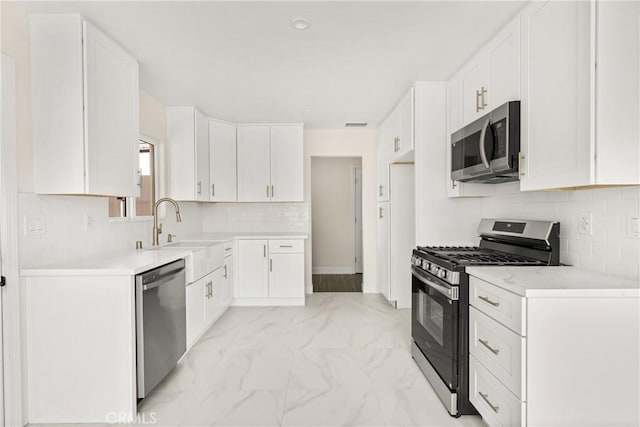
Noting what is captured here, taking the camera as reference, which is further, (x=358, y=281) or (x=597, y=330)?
(x=358, y=281)

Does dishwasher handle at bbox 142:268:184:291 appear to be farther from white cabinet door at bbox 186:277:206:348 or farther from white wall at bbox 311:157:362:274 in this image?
white wall at bbox 311:157:362:274

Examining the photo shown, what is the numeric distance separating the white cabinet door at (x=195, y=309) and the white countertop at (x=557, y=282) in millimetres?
2178

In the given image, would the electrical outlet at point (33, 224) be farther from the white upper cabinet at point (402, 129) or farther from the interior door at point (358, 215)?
the interior door at point (358, 215)

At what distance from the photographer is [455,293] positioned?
2.03m

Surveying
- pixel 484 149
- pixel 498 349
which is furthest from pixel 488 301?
pixel 484 149

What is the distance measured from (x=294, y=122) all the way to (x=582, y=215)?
3470 mm

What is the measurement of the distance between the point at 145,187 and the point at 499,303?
135 inches

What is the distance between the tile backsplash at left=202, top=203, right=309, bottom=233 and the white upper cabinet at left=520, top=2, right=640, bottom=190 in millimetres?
3532

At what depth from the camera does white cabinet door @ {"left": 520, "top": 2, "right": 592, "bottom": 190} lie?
5.07 feet

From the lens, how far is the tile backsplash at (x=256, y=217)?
5043mm

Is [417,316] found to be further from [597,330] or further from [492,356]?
[597,330]

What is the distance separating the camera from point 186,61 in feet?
8.82

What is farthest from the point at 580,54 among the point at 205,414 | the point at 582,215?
the point at 205,414

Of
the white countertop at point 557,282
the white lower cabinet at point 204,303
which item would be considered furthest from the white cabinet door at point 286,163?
the white countertop at point 557,282
